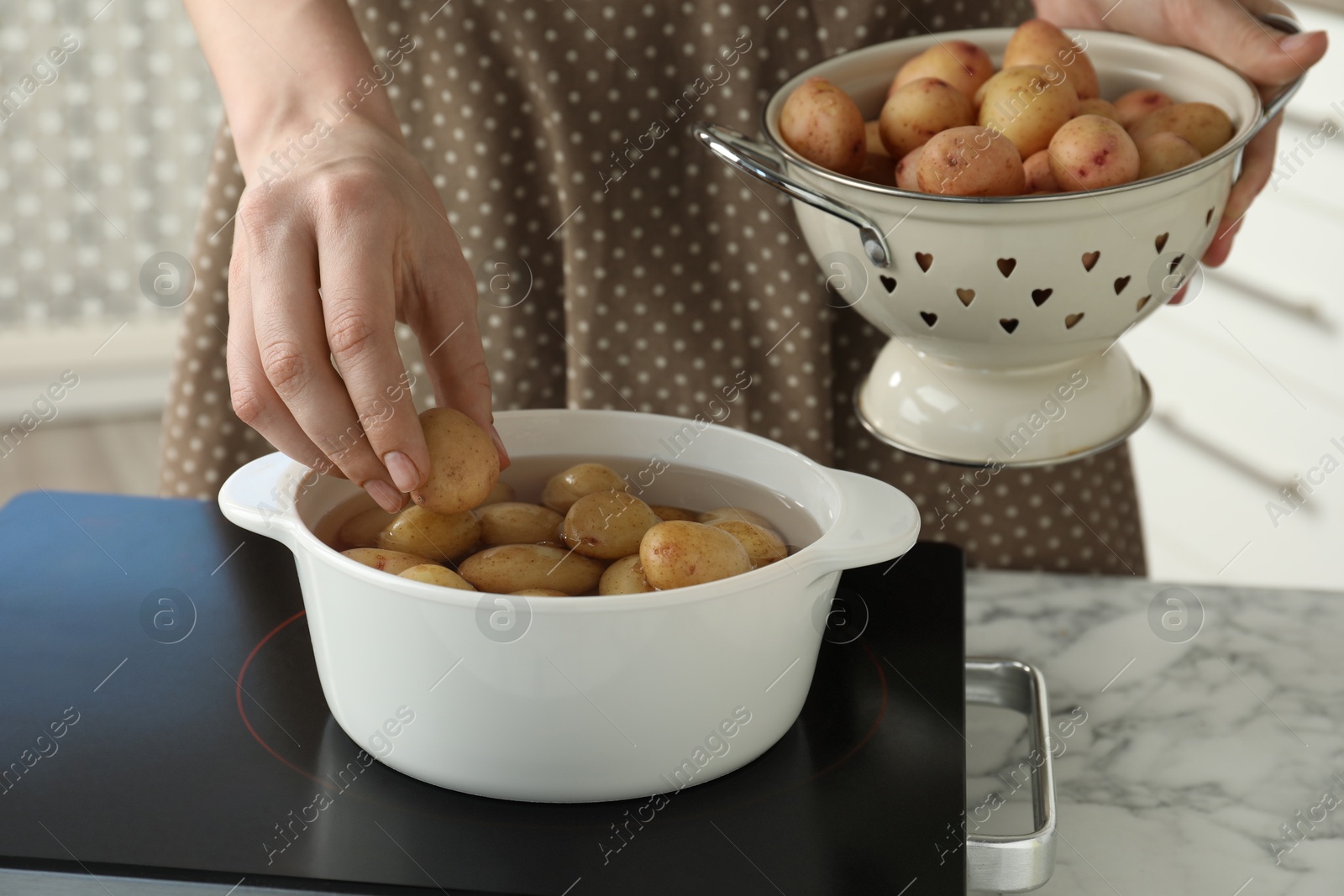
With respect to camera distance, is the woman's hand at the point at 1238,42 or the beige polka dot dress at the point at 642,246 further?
the beige polka dot dress at the point at 642,246

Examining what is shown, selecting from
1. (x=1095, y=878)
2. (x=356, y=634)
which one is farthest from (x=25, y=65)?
(x=1095, y=878)

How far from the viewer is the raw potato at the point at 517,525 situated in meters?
0.59

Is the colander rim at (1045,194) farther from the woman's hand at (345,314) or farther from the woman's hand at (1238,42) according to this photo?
the woman's hand at (345,314)

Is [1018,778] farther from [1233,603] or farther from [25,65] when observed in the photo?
[25,65]

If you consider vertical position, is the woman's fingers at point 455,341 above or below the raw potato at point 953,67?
below

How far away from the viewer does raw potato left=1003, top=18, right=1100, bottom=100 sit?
0.60m

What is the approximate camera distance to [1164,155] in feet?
1.76

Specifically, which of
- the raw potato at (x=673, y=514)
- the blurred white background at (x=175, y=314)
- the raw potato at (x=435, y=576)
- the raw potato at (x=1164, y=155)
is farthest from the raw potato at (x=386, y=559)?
the blurred white background at (x=175, y=314)

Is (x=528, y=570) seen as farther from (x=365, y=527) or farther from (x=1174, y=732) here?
(x=1174, y=732)

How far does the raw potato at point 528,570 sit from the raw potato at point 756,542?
65mm

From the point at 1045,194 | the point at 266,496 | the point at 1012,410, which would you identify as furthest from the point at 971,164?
the point at 266,496

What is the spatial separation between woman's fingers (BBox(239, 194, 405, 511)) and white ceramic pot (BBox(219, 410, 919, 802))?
0.04 meters

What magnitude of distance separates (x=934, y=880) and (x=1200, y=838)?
191 mm

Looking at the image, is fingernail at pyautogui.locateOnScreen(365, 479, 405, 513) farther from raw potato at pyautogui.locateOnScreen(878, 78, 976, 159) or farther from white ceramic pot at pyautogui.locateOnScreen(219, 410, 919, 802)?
raw potato at pyautogui.locateOnScreen(878, 78, 976, 159)
